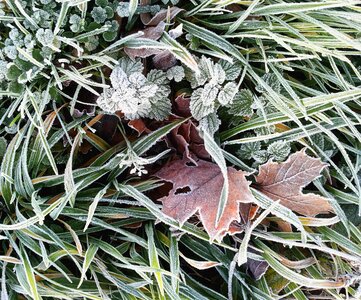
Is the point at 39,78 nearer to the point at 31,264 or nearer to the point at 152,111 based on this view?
the point at 152,111

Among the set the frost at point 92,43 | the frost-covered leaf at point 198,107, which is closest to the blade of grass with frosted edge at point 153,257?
the frost-covered leaf at point 198,107

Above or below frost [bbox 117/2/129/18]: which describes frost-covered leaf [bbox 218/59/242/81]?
below

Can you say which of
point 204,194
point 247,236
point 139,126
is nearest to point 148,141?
point 139,126

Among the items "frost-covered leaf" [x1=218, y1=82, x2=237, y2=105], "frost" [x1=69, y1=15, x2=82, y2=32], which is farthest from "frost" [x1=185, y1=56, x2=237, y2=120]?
"frost" [x1=69, y1=15, x2=82, y2=32]

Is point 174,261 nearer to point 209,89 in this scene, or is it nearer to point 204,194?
point 204,194

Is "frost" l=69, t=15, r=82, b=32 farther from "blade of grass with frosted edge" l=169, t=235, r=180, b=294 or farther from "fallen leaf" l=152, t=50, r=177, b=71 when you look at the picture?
"blade of grass with frosted edge" l=169, t=235, r=180, b=294
